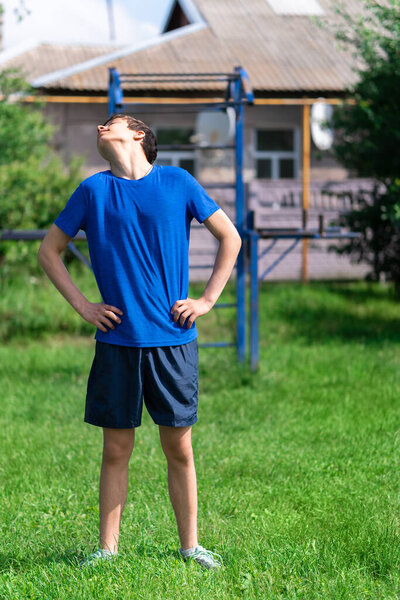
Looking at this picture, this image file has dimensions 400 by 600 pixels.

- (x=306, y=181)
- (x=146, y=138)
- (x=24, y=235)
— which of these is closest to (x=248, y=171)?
(x=306, y=181)

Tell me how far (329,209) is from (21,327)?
6.67 metres

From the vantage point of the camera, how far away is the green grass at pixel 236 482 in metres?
2.96

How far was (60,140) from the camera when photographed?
13922mm

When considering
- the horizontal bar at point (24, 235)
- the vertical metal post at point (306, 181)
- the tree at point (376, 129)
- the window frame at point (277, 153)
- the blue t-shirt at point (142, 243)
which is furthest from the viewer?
the window frame at point (277, 153)

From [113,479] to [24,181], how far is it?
287 inches

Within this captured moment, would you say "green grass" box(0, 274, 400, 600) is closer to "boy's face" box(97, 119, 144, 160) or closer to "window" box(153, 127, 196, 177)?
"boy's face" box(97, 119, 144, 160)

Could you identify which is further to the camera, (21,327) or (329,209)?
(329,209)

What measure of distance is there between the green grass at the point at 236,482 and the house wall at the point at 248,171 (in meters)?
5.51

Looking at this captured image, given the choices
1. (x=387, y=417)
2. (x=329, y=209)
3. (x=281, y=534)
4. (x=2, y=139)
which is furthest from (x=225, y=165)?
(x=281, y=534)

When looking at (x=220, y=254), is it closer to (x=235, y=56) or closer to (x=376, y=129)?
(x=376, y=129)

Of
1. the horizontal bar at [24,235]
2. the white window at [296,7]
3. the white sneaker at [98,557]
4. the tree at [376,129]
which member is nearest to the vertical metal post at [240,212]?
the horizontal bar at [24,235]

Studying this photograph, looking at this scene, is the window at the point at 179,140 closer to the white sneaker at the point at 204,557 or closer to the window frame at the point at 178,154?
the window frame at the point at 178,154

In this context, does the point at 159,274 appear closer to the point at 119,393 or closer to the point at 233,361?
the point at 119,393

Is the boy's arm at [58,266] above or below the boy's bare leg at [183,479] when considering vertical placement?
above
